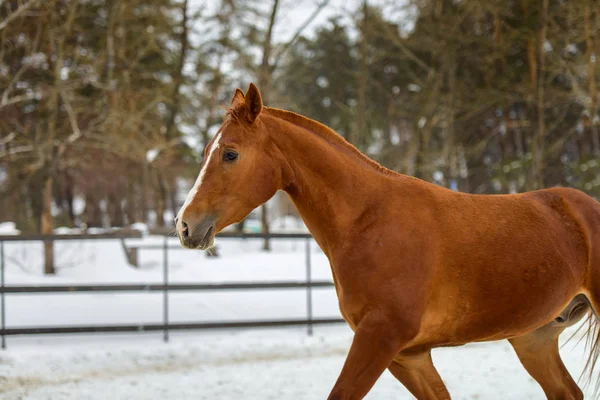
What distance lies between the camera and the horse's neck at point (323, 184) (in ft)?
7.93

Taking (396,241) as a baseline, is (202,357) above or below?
below

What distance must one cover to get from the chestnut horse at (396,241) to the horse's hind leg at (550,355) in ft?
0.98

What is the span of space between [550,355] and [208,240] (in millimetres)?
2029

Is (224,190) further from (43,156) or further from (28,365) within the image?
(43,156)

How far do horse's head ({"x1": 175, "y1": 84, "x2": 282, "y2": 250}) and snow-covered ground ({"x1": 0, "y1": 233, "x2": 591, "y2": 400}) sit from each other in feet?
7.83

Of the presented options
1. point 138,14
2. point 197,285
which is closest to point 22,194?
point 138,14

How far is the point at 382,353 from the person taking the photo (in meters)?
2.10

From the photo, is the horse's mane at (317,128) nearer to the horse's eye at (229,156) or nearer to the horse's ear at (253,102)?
the horse's ear at (253,102)

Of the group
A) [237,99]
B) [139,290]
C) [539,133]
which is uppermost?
[539,133]

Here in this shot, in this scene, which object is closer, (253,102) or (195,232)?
(195,232)

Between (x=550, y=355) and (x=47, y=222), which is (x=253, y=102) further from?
(x=47, y=222)

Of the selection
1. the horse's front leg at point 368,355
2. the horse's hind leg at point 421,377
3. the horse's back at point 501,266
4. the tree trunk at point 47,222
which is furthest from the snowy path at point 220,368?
the tree trunk at point 47,222

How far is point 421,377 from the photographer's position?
2582 mm

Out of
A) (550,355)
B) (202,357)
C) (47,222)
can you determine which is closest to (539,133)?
(202,357)
